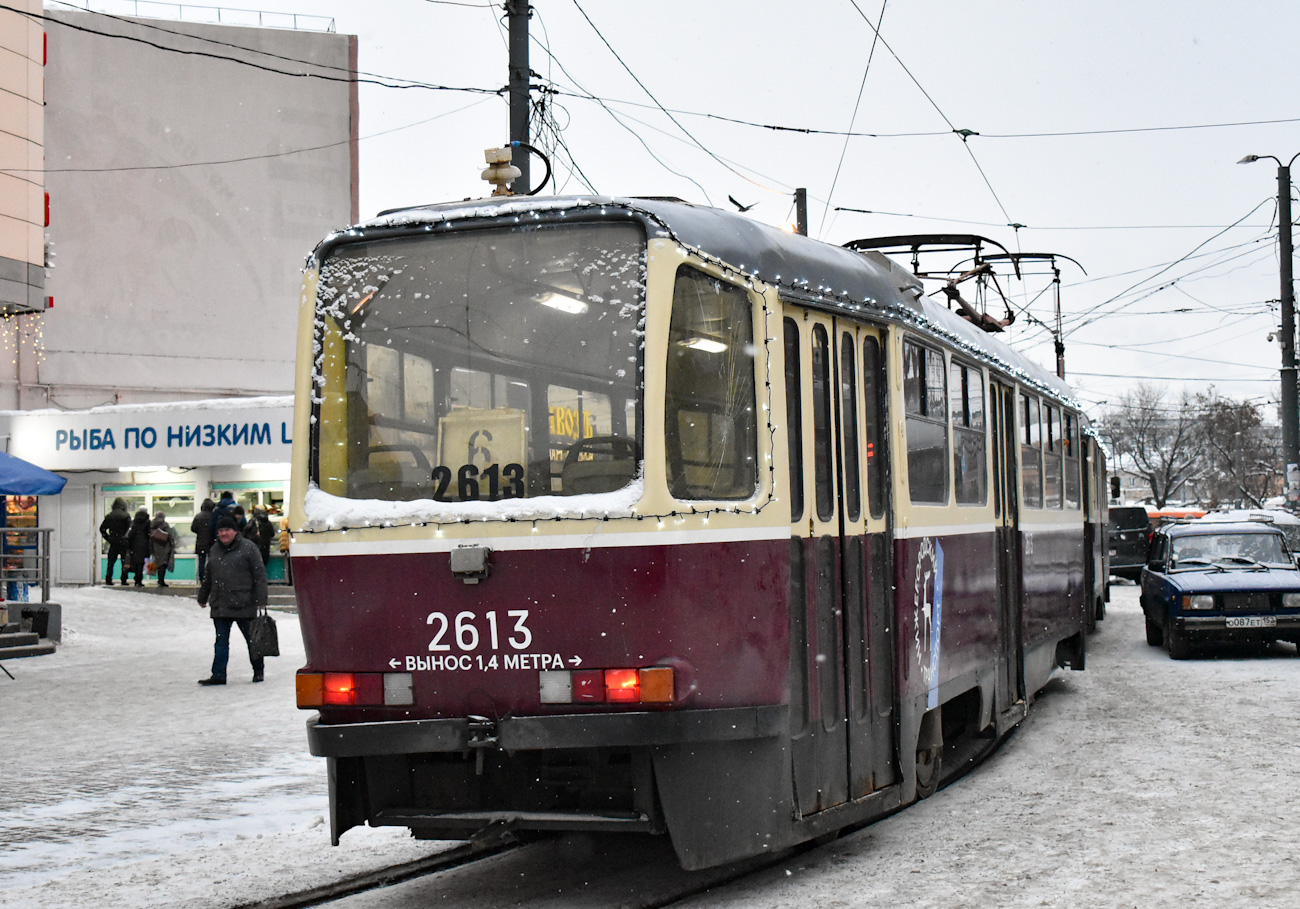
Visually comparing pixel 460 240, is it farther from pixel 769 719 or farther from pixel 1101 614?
pixel 1101 614

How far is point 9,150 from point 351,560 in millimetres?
15873

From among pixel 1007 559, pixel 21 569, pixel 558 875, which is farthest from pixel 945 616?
pixel 21 569

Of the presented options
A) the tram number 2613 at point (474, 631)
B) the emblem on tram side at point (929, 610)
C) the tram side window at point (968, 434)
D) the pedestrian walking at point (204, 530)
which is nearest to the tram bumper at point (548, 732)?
the tram number 2613 at point (474, 631)

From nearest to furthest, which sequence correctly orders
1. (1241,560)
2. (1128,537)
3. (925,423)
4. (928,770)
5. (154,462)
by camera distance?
(925,423), (928,770), (1241,560), (154,462), (1128,537)

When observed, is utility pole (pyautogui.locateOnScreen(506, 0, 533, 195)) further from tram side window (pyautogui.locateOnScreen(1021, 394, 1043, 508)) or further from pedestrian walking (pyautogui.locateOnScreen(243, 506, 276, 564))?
pedestrian walking (pyautogui.locateOnScreen(243, 506, 276, 564))

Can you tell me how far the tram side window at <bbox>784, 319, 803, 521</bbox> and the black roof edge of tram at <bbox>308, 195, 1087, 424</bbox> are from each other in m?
0.17

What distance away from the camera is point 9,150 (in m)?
19.0

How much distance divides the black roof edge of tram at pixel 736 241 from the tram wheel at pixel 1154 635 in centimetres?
1058

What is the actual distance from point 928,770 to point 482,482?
3.46 meters

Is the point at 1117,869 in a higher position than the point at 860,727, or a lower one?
lower

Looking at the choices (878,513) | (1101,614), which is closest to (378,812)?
(878,513)

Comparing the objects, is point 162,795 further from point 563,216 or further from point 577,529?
point 563,216

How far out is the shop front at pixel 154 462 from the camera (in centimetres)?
2738

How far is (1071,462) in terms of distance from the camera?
1328 cm
